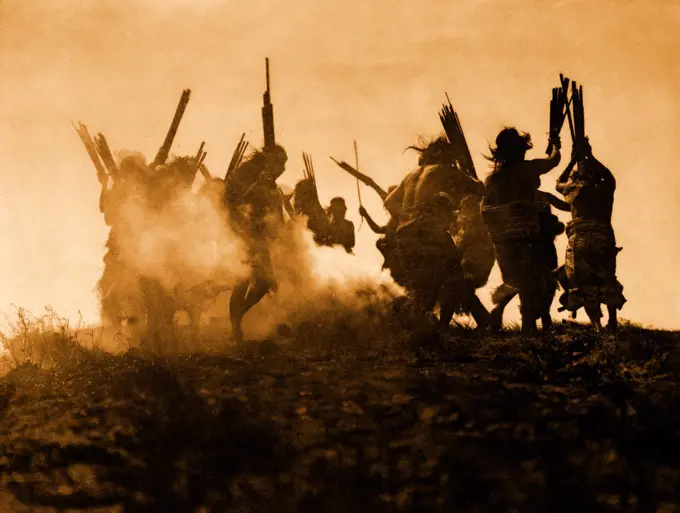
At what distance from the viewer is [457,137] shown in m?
12.3

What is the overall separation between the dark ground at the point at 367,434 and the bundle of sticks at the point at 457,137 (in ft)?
12.8

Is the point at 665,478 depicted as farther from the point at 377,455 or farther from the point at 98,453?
the point at 98,453

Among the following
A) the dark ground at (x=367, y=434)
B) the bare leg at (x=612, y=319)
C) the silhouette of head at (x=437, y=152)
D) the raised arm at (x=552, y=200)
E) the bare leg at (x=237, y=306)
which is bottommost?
the dark ground at (x=367, y=434)

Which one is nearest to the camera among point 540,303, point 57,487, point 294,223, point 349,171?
point 57,487

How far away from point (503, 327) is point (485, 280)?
981mm

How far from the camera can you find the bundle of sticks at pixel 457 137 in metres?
12.2

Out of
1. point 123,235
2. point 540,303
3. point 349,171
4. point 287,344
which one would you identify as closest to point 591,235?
point 540,303

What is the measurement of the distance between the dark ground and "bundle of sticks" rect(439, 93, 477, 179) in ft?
12.8

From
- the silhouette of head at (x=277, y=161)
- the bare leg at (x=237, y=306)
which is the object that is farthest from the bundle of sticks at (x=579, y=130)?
the bare leg at (x=237, y=306)

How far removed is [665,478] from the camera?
5535 mm

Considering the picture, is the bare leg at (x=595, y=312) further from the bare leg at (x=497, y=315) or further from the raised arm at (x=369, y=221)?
the raised arm at (x=369, y=221)

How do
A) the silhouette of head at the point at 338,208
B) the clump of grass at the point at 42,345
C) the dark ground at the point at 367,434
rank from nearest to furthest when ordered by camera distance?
the dark ground at the point at 367,434, the clump of grass at the point at 42,345, the silhouette of head at the point at 338,208

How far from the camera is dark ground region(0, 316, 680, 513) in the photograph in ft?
18.4

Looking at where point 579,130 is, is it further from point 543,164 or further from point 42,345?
point 42,345
